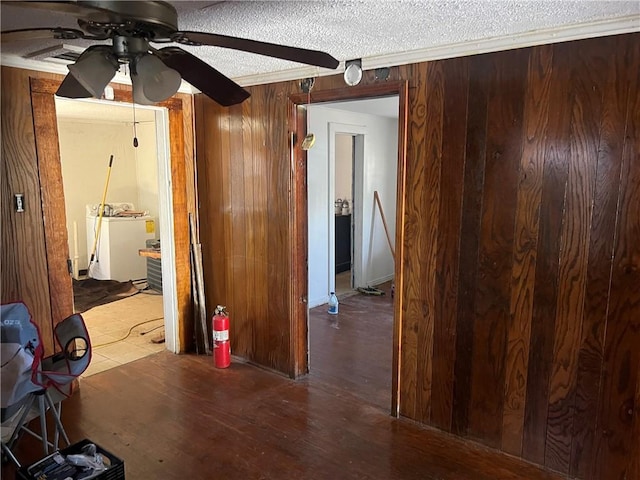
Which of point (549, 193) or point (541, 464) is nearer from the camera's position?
point (549, 193)

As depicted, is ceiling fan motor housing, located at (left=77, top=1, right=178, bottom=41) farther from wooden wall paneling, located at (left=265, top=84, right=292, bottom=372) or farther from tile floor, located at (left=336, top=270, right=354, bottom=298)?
tile floor, located at (left=336, top=270, right=354, bottom=298)

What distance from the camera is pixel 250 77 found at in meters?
3.29

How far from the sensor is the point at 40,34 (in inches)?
56.9

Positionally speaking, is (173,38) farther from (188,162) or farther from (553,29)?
(188,162)

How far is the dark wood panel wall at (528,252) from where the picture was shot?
2.11m

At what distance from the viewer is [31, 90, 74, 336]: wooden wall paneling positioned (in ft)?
9.53

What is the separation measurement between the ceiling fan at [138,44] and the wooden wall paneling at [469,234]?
1.02 meters

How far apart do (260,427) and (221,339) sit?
3.16 ft

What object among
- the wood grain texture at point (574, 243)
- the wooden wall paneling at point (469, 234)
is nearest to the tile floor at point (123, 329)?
the wooden wall paneling at point (469, 234)

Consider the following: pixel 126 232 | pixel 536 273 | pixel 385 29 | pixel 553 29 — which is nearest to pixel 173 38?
pixel 385 29

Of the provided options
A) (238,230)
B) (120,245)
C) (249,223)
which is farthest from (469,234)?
(120,245)

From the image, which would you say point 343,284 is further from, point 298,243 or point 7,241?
point 7,241

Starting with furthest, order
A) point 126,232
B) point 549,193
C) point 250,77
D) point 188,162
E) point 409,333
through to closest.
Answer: point 126,232 < point 188,162 < point 250,77 < point 409,333 < point 549,193

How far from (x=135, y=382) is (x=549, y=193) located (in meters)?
2.91
